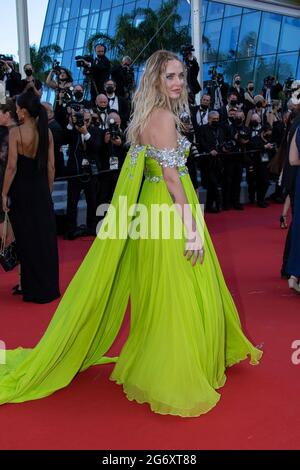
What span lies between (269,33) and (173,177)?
24285 millimetres

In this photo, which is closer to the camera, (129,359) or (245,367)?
(129,359)

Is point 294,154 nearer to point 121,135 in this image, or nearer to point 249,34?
point 121,135

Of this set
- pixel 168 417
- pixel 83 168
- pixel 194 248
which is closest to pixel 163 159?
pixel 194 248

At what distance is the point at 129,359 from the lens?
2.98m

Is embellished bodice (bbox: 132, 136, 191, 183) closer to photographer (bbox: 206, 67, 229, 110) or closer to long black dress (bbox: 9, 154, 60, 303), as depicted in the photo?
long black dress (bbox: 9, 154, 60, 303)

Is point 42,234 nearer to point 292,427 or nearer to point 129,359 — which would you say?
point 129,359

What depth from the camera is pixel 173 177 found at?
2.73 m

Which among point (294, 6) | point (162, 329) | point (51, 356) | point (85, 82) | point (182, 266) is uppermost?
point (294, 6)

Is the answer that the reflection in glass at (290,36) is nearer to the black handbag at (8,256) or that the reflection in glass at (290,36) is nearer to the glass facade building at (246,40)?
the glass facade building at (246,40)

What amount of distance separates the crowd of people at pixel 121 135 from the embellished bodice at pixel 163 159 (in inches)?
88.2

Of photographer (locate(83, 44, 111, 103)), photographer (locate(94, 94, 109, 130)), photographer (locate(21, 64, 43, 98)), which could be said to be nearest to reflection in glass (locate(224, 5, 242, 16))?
photographer (locate(83, 44, 111, 103))
